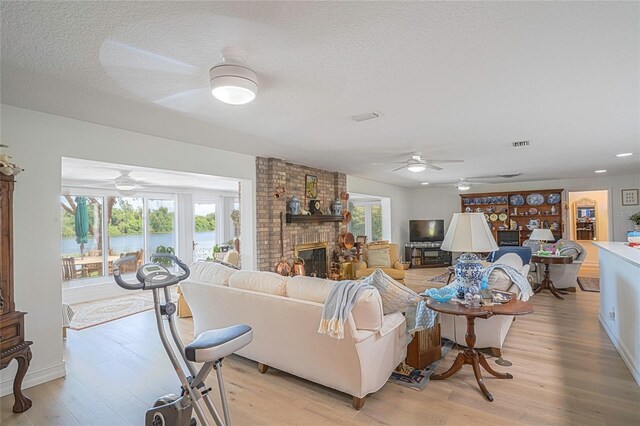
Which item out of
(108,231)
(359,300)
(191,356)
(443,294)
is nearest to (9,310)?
(191,356)

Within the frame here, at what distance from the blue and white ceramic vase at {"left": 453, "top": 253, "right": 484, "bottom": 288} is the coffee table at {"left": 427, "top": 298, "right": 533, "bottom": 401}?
223 mm

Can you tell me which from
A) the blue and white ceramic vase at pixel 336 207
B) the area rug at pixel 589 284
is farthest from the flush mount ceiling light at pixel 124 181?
the area rug at pixel 589 284

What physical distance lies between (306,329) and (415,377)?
111 centimetres

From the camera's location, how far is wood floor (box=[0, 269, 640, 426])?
7.47 ft

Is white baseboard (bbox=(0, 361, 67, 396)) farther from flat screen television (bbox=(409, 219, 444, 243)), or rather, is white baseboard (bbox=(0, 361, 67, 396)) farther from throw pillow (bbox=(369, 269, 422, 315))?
flat screen television (bbox=(409, 219, 444, 243))

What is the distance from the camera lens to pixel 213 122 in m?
3.24

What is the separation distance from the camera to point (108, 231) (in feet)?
21.6

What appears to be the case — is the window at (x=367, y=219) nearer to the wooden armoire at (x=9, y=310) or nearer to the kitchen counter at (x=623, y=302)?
the kitchen counter at (x=623, y=302)

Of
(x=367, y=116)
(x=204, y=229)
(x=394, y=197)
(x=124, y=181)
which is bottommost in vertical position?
(x=204, y=229)

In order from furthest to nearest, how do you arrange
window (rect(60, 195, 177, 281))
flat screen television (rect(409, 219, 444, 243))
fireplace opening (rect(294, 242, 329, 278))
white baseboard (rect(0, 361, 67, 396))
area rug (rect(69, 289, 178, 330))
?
flat screen television (rect(409, 219, 444, 243))
window (rect(60, 195, 177, 281))
fireplace opening (rect(294, 242, 329, 278))
area rug (rect(69, 289, 178, 330))
white baseboard (rect(0, 361, 67, 396))

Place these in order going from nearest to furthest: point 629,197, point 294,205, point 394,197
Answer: point 294,205
point 629,197
point 394,197

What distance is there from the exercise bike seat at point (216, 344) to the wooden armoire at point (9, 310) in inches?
65.0

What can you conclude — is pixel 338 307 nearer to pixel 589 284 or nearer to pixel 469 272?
pixel 469 272

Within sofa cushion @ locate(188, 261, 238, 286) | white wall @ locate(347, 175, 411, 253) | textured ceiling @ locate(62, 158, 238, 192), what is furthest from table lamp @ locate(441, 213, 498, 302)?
white wall @ locate(347, 175, 411, 253)
